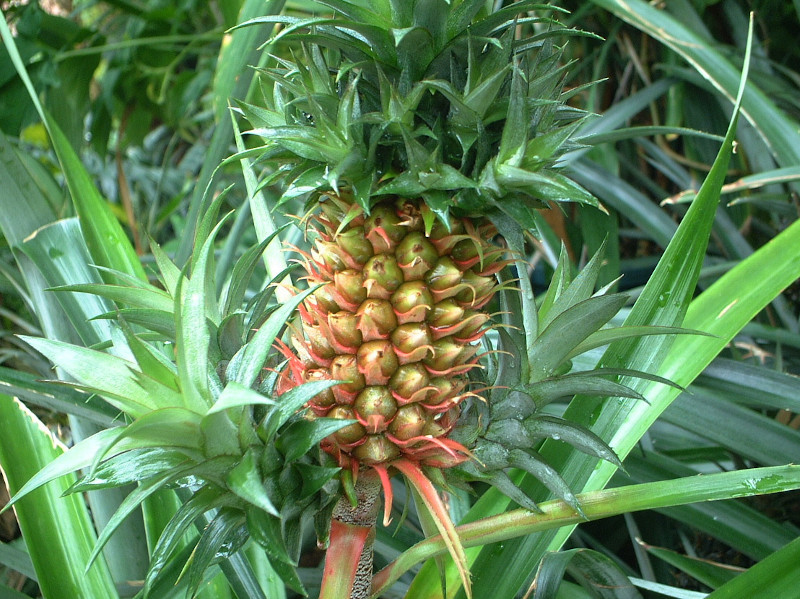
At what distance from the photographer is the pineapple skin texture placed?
1.27 feet

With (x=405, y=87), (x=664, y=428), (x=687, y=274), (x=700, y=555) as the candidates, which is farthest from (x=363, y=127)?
(x=700, y=555)

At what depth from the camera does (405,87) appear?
39 cm

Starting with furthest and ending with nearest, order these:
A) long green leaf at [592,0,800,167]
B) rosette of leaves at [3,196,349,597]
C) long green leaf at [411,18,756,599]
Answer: long green leaf at [592,0,800,167] < long green leaf at [411,18,756,599] < rosette of leaves at [3,196,349,597]

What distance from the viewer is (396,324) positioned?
396mm

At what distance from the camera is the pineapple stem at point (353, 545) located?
41 centimetres

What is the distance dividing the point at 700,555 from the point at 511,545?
57 centimetres

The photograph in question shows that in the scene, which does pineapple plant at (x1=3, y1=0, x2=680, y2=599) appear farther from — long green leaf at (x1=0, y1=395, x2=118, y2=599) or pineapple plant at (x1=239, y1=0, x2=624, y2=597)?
long green leaf at (x1=0, y1=395, x2=118, y2=599)

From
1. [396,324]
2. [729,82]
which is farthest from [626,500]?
[729,82]

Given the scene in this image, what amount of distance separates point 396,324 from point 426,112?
13 cm

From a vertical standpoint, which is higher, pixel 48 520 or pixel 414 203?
pixel 414 203

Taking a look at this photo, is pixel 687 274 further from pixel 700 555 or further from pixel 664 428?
pixel 700 555

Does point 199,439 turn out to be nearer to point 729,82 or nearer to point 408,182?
point 408,182

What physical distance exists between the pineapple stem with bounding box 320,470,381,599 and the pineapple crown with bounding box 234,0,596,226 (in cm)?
20

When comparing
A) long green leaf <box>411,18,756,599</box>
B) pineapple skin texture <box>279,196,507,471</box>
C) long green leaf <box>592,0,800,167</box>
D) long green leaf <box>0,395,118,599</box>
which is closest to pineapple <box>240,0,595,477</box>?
pineapple skin texture <box>279,196,507,471</box>
